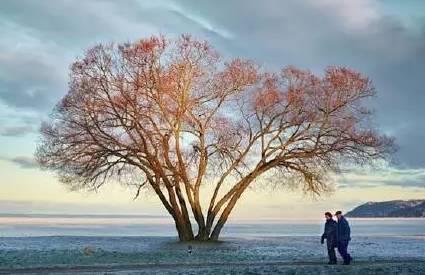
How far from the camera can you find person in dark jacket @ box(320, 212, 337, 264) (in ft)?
93.6

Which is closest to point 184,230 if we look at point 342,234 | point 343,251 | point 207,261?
point 207,261

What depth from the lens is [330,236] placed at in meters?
29.2

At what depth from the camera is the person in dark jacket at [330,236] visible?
28.5 meters

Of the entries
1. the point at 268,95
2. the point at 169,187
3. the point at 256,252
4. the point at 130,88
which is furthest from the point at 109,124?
the point at 256,252

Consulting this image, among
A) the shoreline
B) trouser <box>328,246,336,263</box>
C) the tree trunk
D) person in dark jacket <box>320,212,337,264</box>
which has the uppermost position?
the tree trunk

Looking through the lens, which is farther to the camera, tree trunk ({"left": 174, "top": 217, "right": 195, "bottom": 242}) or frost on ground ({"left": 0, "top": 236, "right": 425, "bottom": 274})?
tree trunk ({"left": 174, "top": 217, "right": 195, "bottom": 242})

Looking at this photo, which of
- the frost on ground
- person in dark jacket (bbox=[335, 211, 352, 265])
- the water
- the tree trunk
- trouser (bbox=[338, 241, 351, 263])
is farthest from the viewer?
the water

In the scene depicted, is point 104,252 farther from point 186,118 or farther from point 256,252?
point 186,118

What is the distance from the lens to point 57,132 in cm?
4400

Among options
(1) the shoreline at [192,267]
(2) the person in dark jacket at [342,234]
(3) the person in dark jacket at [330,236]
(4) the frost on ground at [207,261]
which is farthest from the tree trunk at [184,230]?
(2) the person in dark jacket at [342,234]

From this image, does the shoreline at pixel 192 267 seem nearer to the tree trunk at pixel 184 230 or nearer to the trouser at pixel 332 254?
the trouser at pixel 332 254

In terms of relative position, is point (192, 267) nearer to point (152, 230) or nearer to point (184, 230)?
point (184, 230)

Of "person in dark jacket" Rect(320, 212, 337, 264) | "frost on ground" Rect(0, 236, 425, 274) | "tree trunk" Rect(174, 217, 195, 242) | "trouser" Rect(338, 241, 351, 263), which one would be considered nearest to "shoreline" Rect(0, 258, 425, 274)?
"frost on ground" Rect(0, 236, 425, 274)

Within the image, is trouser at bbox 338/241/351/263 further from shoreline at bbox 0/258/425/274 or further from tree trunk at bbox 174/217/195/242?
tree trunk at bbox 174/217/195/242
